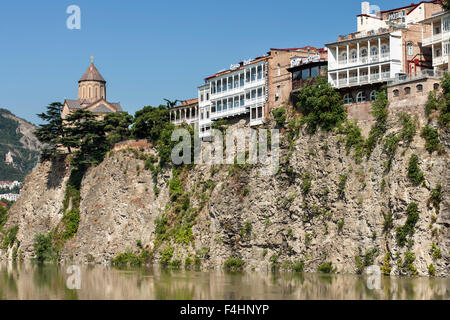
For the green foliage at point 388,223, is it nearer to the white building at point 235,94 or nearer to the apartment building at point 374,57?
the apartment building at point 374,57

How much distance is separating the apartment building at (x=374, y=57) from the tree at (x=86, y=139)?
36.8 meters

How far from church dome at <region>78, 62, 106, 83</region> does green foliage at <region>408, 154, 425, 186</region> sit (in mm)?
72227

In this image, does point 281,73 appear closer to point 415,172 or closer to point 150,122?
point 415,172

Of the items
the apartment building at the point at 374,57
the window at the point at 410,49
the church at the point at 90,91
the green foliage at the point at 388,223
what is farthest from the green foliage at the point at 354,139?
the church at the point at 90,91

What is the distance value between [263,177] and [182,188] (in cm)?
1399

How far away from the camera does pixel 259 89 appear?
78.2m

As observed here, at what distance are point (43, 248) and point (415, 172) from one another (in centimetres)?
5066

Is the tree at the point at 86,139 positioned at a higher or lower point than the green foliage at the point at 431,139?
higher

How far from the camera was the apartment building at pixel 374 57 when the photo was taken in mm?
66125

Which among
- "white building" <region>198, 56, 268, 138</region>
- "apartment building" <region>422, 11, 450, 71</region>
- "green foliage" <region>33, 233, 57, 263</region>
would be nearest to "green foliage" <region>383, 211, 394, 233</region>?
"apartment building" <region>422, 11, 450, 71</region>

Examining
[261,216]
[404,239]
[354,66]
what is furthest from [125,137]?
[404,239]

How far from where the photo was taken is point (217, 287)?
56.5m

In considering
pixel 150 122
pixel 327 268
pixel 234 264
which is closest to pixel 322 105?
pixel 327 268
